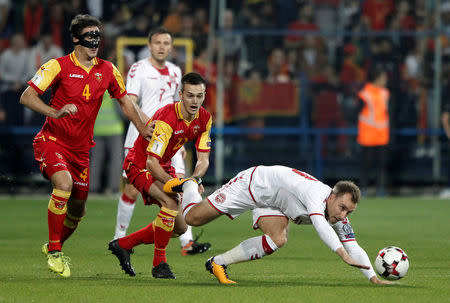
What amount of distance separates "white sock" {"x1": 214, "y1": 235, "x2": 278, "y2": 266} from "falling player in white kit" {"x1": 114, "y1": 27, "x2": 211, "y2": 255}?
2206 millimetres

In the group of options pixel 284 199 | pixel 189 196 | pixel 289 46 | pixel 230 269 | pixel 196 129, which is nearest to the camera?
pixel 284 199

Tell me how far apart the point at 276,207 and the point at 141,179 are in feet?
4.13

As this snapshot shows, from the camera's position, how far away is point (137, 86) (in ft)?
33.9

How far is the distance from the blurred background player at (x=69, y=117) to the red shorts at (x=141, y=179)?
320 millimetres

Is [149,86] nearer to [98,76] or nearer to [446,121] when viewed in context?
[98,76]

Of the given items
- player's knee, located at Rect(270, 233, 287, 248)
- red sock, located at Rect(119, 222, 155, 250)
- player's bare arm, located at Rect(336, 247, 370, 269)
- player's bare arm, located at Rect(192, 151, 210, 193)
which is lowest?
red sock, located at Rect(119, 222, 155, 250)

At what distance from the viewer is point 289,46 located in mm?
18328

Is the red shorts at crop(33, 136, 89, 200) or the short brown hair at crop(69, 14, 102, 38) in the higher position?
the short brown hair at crop(69, 14, 102, 38)

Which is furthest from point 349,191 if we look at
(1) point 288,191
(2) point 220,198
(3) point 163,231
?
(3) point 163,231

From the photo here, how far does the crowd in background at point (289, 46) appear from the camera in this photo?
18.0 meters

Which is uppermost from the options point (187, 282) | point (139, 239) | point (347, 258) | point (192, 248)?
point (347, 258)

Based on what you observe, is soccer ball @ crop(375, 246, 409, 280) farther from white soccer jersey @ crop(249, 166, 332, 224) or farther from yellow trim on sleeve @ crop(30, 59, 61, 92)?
yellow trim on sleeve @ crop(30, 59, 61, 92)

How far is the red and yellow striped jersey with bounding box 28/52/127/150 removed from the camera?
27.5ft

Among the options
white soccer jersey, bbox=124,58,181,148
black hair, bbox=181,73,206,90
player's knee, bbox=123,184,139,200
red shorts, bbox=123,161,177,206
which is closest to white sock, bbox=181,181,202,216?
red shorts, bbox=123,161,177,206
